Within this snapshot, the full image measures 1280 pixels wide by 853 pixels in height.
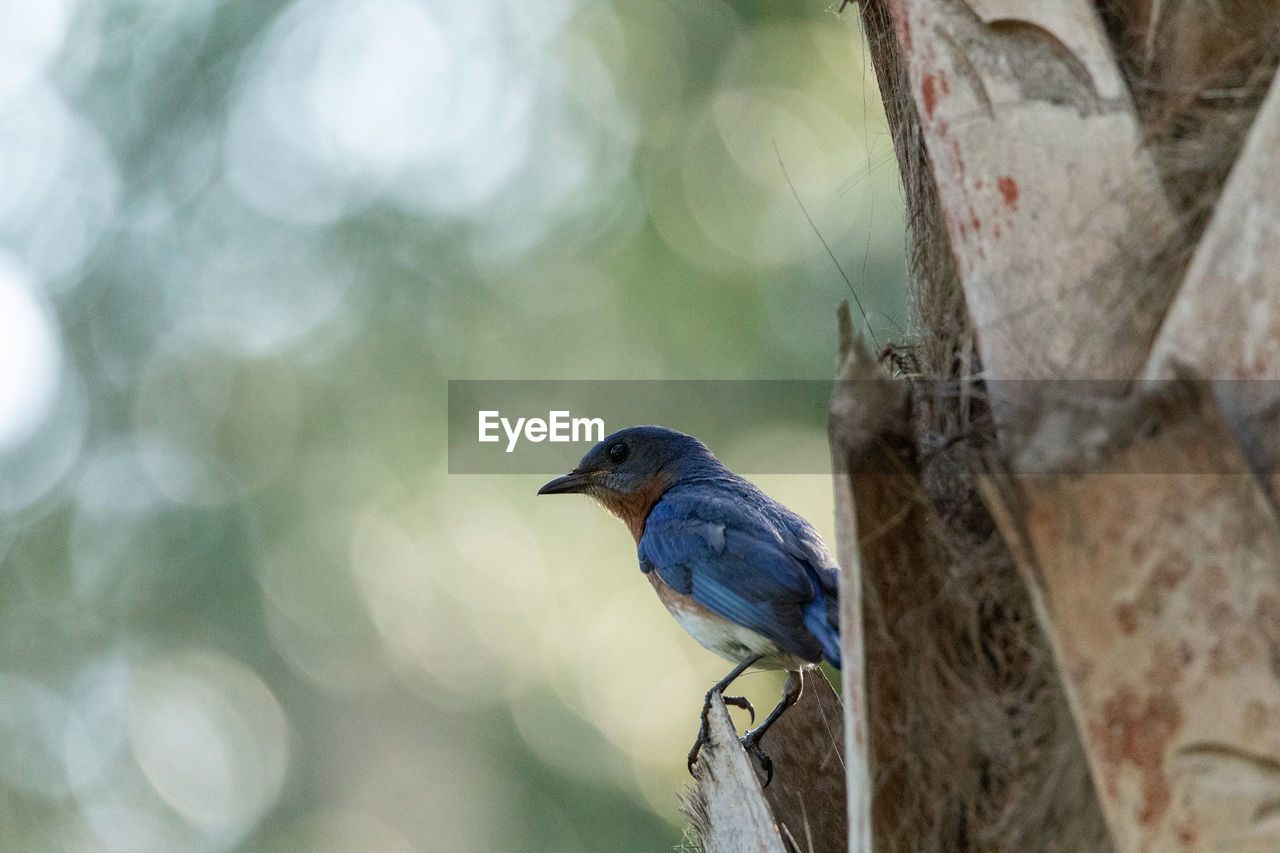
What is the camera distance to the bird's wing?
13.0ft

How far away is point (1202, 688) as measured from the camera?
6.35ft

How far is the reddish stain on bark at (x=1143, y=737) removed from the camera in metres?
1.95

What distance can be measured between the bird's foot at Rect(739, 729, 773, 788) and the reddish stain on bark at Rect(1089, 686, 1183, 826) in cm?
174

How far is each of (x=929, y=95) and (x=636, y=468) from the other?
297 cm

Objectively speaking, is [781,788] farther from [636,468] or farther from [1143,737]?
[636,468]

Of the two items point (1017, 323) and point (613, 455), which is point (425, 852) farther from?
point (1017, 323)

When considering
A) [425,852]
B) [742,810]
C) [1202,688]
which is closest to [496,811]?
[425,852]

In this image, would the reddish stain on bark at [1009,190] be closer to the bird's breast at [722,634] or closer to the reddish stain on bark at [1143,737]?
the reddish stain on bark at [1143,737]

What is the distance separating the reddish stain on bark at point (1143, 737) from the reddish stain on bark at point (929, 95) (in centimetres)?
127

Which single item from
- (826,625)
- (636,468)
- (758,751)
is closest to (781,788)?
(758,751)

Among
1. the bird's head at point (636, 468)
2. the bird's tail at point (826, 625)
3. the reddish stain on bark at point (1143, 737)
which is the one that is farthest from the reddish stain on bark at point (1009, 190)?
the bird's head at point (636, 468)

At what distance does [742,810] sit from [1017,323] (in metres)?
1.41

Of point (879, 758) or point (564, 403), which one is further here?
point (564, 403)
